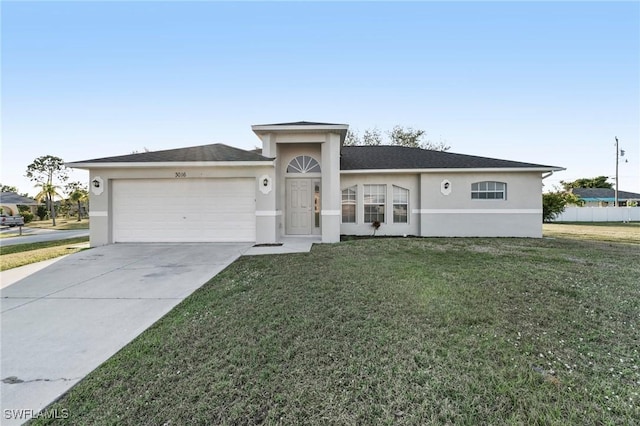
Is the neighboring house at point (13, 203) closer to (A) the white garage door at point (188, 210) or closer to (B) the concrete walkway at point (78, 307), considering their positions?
(A) the white garage door at point (188, 210)

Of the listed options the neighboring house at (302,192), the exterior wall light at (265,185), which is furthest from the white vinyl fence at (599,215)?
the exterior wall light at (265,185)

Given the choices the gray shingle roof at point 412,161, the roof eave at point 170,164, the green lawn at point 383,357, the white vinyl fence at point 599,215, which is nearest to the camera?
the green lawn at point 383,357

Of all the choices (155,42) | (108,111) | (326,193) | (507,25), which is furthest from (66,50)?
(507,25)

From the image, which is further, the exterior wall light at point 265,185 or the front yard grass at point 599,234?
the front yard grass at point 599,234

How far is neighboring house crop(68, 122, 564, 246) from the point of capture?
995 cm

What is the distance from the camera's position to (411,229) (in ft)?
41.7

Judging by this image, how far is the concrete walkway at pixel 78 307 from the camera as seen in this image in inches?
109

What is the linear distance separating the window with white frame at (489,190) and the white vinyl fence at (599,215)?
851 inches


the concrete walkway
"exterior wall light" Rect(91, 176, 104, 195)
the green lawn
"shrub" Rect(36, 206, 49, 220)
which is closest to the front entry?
the concrete walkway

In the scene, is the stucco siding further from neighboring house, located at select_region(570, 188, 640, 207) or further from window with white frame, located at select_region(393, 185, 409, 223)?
neighboring house, located at select_region(570, 188, 640, 207)

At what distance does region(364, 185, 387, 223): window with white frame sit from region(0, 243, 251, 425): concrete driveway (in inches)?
260

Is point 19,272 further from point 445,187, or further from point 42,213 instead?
point 42,213

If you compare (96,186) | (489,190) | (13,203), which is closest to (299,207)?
(96,186)

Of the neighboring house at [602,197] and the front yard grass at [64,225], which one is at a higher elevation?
the neighboring house at [602,197]
